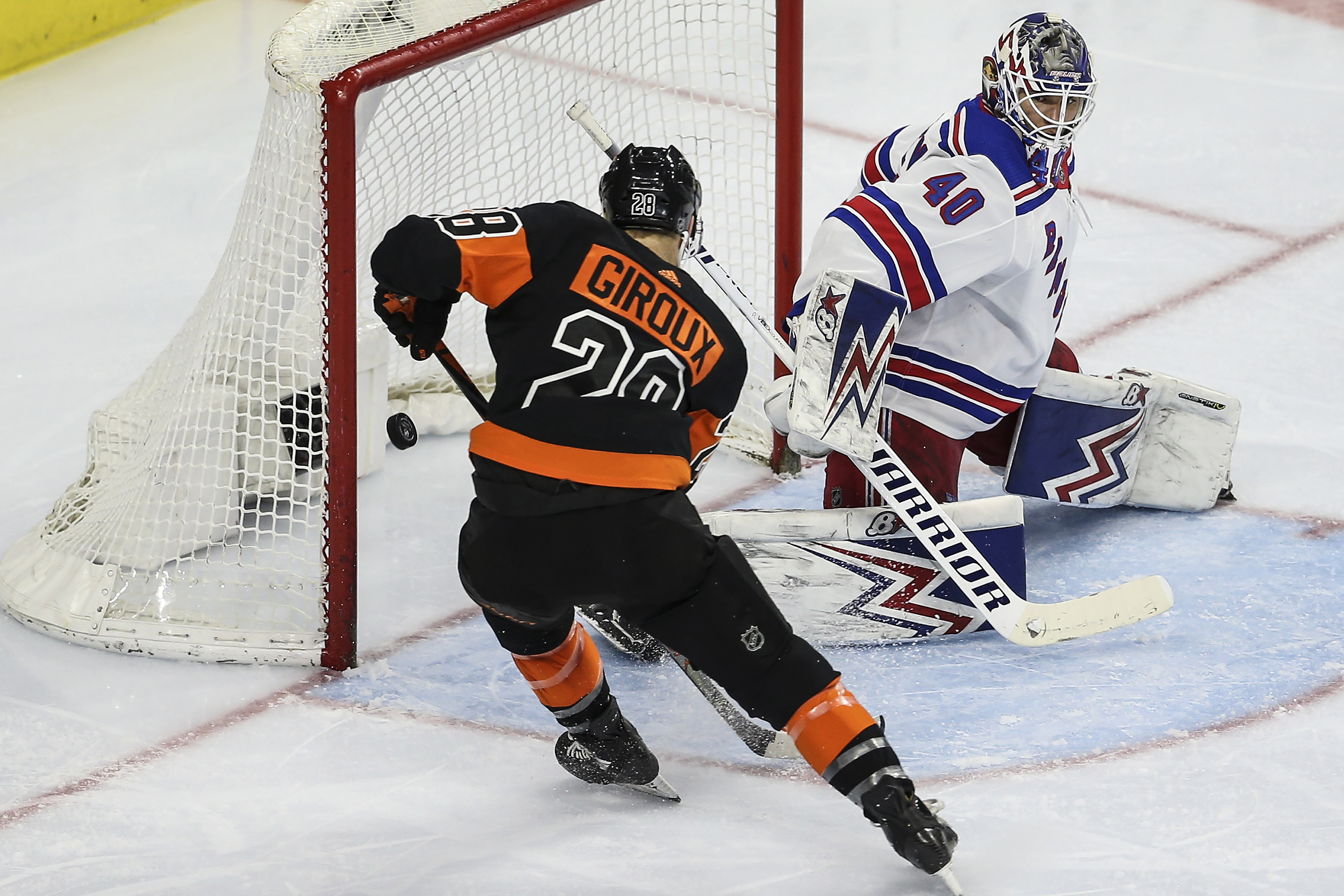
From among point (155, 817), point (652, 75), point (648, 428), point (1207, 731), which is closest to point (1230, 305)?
point (652, 75)

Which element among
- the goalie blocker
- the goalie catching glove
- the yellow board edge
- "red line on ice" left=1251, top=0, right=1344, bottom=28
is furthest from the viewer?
"red line on ice" left=1251, top=0, right=1344, bottom=28

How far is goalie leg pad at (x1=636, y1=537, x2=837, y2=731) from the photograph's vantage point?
2275 millimetres

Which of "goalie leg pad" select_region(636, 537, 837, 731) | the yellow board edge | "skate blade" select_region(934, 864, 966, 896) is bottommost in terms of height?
"skate blade" select_region(934, 864, 966, 896)

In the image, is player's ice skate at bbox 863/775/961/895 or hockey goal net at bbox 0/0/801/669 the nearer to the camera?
player's ice skate at bbox 863/775/961/895

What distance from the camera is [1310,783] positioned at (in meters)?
2.62

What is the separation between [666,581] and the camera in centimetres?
228

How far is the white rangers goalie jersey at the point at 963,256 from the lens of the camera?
286 cm

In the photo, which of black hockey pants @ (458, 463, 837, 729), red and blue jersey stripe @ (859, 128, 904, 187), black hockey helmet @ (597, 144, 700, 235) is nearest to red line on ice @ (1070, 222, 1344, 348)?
red and blue jersey stripe @ (859, 128, 904, 187)

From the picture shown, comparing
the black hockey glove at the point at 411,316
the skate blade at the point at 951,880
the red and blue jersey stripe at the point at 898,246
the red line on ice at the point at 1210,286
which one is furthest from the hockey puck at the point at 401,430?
the red line on ice at the point at 1210,286

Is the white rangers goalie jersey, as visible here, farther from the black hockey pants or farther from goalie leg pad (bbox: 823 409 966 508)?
the black hockey pants

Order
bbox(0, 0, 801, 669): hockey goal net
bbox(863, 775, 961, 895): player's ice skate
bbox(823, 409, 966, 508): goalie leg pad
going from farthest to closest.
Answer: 1. bbox(823, 409, 966, 508): goalie leg pad
2. bbox(0, 0, 801, 669): hockey goal net
3. bbox(863, 775, 961, 895): player's ice skate

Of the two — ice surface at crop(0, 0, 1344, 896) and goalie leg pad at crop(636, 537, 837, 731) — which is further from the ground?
goalie leg pad at crop(636, 537, 837, 731)

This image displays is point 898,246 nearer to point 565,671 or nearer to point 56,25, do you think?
point 565,671

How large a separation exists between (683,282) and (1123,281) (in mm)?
2482
